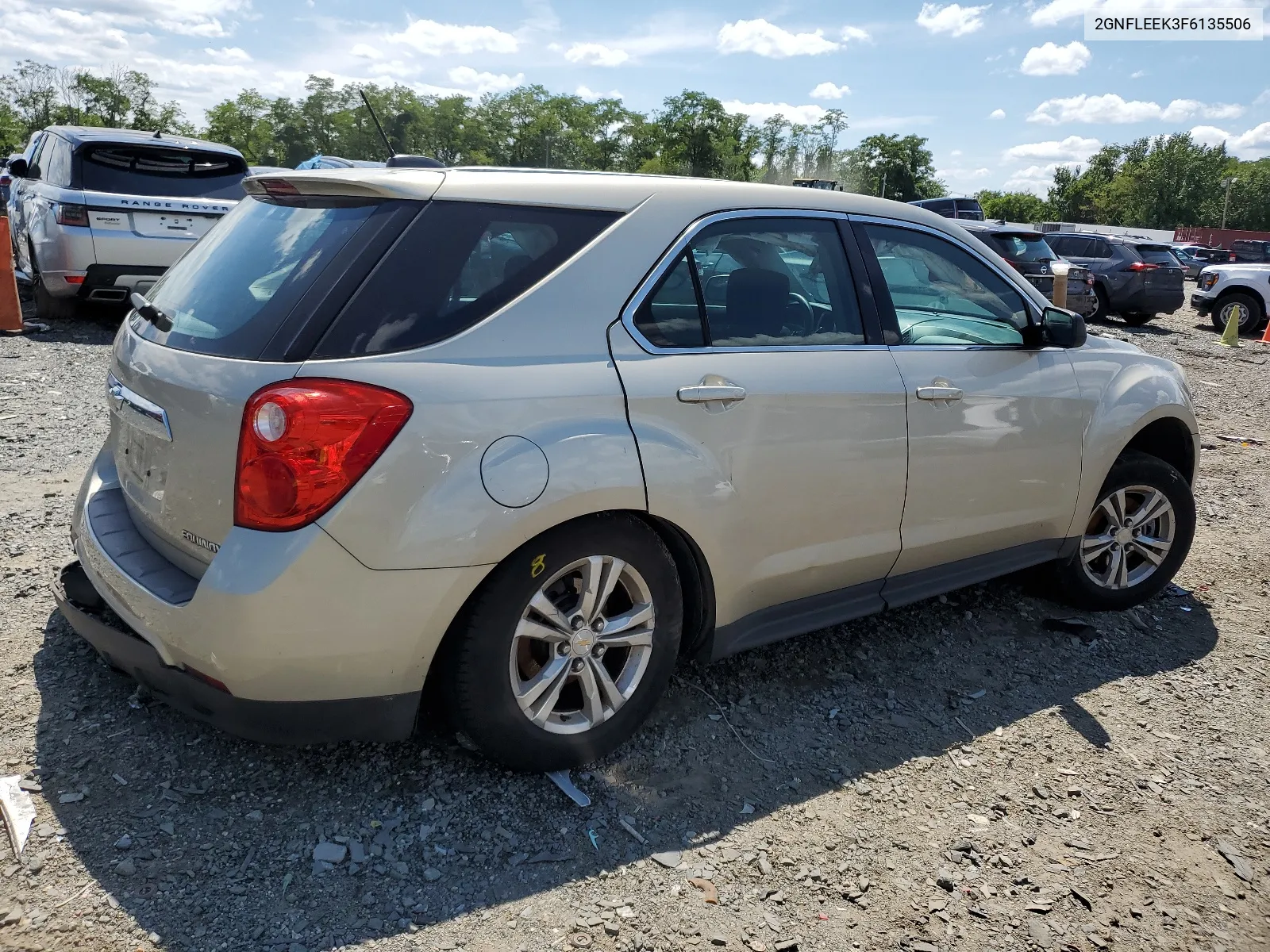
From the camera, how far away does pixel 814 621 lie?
332cm

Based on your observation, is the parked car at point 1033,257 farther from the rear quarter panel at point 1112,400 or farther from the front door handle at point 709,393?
the front door handle at point 709,393

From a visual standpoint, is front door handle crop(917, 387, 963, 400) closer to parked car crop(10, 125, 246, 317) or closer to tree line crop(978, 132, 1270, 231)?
parked car crop(10, 125, 246, 317)

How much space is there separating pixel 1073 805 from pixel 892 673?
88cm

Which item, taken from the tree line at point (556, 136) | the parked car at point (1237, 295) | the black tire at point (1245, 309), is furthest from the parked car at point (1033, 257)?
the tree line at point (556, 136)

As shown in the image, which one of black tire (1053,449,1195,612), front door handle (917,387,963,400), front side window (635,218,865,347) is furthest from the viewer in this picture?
black tire (1053,449,1195,612)

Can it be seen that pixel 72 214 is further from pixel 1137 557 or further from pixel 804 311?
pixel 1137 557

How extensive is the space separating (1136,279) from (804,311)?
1722 centimetres

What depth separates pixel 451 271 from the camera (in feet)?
8.43

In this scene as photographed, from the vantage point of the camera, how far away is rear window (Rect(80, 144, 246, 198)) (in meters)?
8.95

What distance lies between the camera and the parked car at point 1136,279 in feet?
58.6

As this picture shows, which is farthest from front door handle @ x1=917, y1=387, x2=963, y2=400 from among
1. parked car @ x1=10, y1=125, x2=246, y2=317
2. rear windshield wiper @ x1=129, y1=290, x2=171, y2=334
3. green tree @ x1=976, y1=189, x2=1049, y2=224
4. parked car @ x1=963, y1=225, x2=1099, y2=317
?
green tree @ x1=976, y1=189, x2=1049, y2=224

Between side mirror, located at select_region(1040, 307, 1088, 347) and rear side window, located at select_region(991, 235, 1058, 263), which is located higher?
rear side window, located at select_region(991, 235, 1058, 263)

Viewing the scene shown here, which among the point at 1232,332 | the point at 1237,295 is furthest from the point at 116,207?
the point at 1237,295

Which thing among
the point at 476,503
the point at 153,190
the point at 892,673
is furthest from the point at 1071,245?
the point at 476,503
